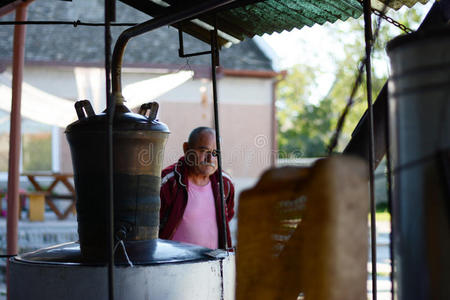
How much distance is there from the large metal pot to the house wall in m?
9.22

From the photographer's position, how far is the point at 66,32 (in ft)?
49.6

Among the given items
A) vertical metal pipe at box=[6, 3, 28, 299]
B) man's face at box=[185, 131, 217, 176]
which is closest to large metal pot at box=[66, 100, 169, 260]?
man's face at box=[185, 131, 217, 176]

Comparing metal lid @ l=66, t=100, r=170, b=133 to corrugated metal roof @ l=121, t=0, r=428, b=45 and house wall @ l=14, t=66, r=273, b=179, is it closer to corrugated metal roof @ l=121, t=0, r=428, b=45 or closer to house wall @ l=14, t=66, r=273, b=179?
corrugated metal roof @ l=121, t=0, r=428, b=45

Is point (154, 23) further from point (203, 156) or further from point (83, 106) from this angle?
point (203, 156)

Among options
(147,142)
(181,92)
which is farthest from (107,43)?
(181,92)

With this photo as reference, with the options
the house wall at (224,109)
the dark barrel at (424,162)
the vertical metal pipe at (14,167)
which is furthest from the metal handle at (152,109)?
the house wall at (224,109)

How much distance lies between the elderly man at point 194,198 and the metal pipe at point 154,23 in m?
1.20

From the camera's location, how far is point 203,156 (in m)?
4.77

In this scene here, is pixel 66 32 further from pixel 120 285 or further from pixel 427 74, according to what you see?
pixel 427 74

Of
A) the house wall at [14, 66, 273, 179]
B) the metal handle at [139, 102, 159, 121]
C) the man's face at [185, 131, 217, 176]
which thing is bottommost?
the man's face at [185, 131, 217, 176]

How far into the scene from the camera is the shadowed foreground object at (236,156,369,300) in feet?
5.44

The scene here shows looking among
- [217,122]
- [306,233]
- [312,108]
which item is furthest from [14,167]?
[312,108]

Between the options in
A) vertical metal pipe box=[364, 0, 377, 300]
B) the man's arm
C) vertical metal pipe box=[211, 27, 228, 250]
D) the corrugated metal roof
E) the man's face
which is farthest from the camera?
the man's arm

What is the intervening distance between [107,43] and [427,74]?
168 cm
